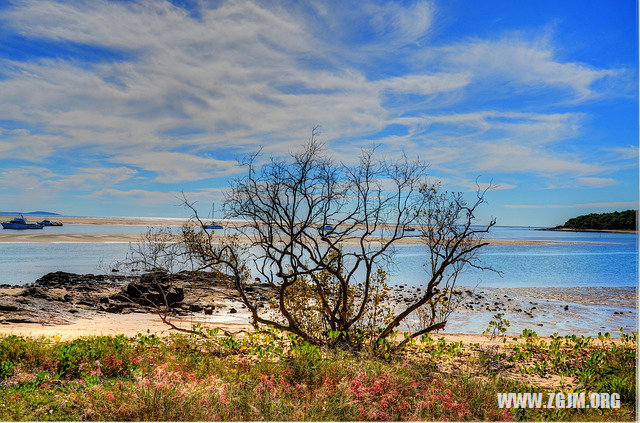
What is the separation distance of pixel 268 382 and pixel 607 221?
555 feet

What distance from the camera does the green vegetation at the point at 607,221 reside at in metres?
137

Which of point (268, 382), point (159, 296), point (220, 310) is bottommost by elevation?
point (220, 310)

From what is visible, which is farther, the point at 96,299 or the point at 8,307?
the point at 96,299

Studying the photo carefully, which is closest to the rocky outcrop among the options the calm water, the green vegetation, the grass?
the grass

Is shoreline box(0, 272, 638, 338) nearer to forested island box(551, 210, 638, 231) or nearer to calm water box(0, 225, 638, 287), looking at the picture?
Result: calm water box(0, 225, 638, 287)

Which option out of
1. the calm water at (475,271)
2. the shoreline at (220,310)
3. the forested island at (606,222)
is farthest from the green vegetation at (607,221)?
the shoreline at (220,310)

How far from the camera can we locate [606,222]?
149 meters

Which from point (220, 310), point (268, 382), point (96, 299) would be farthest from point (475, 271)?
point (268, 382)

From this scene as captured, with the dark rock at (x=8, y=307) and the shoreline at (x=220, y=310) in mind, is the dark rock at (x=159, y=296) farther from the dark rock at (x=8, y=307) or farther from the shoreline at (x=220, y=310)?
the dark rock at (x=8, y=307)

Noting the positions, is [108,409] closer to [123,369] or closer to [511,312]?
[123,369]

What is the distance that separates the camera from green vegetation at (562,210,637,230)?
448 ft

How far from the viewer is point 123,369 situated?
8789 millimetres

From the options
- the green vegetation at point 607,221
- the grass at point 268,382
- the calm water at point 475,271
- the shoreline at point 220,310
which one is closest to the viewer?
the grass at point 268,382

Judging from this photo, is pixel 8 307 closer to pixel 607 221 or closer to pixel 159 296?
pixel 159 296
